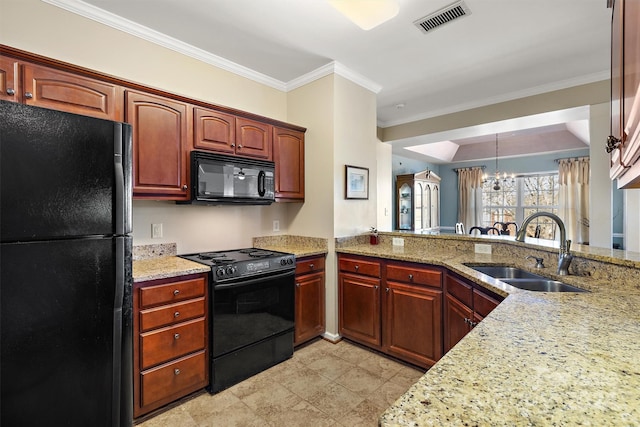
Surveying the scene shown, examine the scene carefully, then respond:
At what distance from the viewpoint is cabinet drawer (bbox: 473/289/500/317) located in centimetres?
172

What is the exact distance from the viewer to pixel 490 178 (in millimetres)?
7422

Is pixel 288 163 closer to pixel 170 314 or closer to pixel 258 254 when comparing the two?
pixel 258 254

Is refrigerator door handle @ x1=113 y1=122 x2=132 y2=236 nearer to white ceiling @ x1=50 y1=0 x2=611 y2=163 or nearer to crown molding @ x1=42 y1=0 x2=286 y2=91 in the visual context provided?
white ceiling @ x1=50 y1=0 x2=611 y2=163

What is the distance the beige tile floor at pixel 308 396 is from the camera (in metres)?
1.93

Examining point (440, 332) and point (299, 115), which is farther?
point (299, 115)

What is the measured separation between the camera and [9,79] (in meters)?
1.66

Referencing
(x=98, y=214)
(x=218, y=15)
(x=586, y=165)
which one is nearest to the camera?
(x=98, y=214)

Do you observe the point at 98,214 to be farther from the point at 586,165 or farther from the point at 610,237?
the point at 586,165

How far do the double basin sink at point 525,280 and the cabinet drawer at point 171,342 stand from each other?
206 cm

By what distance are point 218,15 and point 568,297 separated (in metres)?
2.79

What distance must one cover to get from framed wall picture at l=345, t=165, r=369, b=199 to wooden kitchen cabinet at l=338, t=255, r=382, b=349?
71cm

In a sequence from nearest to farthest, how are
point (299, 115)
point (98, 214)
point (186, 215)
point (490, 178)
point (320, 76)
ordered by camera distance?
point (98, 214)
point (186, 215)
point (320, 76)
point (299, 115)
point (490, 178)

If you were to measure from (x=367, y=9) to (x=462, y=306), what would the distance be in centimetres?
207

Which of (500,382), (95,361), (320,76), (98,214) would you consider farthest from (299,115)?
(500,382)
